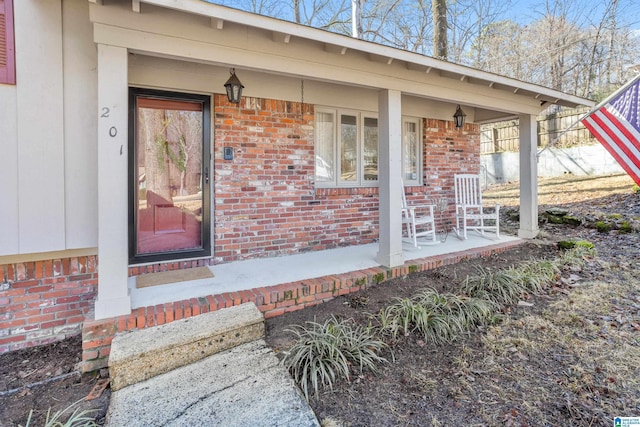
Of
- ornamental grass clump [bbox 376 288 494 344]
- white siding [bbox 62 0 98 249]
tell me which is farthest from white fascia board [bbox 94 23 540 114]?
ornamental grass clump [bbox 376 288 494 344]

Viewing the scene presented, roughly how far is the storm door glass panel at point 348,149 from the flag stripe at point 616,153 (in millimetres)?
2728

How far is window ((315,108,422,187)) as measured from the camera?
4.61 metres

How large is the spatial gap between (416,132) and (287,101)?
2387 millimetres

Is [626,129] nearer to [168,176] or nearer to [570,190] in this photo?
[168,176]

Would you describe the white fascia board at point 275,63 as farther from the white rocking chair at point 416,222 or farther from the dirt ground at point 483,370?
the dirt ground at point 483,370

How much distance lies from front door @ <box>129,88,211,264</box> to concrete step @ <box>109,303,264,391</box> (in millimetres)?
1359

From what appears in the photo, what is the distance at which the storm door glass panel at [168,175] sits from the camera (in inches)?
137

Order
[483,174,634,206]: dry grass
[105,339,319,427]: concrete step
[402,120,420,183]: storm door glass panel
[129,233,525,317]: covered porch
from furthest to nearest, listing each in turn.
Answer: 1. [483,174,634,206]: dry grass
2. [402,120,420,183]: storm door glass panel
3. [129,233,525,317]: covered porch
4. [105,339,319,427]: concrete step

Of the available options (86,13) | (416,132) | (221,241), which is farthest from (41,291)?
(416,132)

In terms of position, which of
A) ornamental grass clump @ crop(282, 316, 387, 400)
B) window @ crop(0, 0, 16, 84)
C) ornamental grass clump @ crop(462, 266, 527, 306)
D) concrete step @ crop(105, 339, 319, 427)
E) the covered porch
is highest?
window @ crop(0, 0, 16, 84)

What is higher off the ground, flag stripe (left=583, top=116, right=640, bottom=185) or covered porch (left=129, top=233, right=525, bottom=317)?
flag stripe (left=583, top=116, right=640, bottom=185)

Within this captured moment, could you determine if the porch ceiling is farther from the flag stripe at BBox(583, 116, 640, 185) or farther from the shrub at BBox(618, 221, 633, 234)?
the shrub at BBox(618, 221, 633, 234)

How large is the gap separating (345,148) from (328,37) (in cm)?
202

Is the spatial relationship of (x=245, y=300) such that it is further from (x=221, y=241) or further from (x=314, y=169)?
(x=314, y=169)
